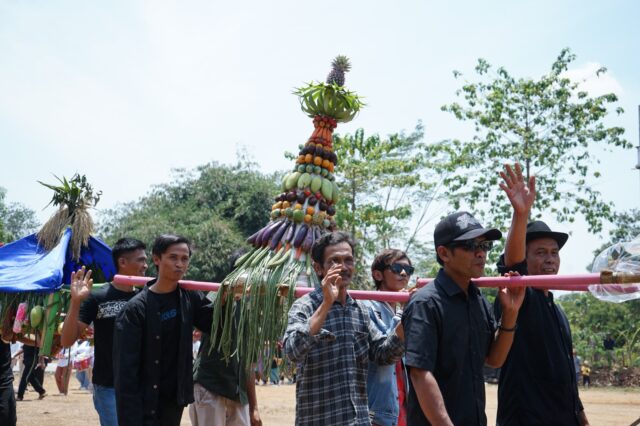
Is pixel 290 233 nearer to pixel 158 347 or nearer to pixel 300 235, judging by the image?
pixel 300 235

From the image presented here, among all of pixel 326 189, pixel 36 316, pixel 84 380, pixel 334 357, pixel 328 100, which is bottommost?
pixel 84 380

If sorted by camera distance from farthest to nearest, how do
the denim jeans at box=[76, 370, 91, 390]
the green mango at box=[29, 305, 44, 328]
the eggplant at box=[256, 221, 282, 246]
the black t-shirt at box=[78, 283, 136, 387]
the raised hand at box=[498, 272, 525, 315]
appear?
the denim jeans at box=[76, 370, 91, 390] < the green mango at box=[29, 305, 44, 328] < the eggplant at box=[256, 221, 282, 246] < the black t-shirt at box=[78, 283, 136, 387] < the raised hand at box=[498, 272, 525, 315]

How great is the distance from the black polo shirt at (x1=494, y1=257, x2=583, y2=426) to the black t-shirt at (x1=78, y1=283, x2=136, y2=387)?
2.78 metres

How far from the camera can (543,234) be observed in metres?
3.62

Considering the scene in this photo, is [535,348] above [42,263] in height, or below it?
below

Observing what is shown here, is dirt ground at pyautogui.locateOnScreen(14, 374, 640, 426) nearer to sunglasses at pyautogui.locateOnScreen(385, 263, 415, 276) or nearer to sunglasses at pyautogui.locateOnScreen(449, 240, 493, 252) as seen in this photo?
sunglasses at pyautogui.locateOnScreen(385, 263, 415, 276)

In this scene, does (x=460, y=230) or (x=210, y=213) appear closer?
(x=460, y=230)

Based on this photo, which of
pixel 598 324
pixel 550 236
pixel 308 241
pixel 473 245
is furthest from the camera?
pixel 598 324

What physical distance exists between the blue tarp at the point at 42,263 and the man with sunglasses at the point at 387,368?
8.43ft

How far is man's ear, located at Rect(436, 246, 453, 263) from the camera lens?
9.81 feet

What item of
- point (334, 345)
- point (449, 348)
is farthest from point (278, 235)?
point (449, 348)

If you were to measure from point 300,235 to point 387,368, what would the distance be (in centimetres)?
110

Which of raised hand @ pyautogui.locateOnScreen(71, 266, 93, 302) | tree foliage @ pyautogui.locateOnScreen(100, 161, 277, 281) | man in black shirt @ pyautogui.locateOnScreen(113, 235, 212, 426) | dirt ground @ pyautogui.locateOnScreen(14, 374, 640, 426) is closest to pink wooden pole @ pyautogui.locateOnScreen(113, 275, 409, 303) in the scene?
man in black shirt @ pyautogui.locateOnScreen(113, 235, 212, 426)

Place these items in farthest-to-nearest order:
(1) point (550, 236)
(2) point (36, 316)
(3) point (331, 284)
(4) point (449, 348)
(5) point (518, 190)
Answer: (2) point (36, 316) → (1) point (550, 236) → (3) point (331, 284) → (5) point (518, 190) → (4) point (449, 348)
